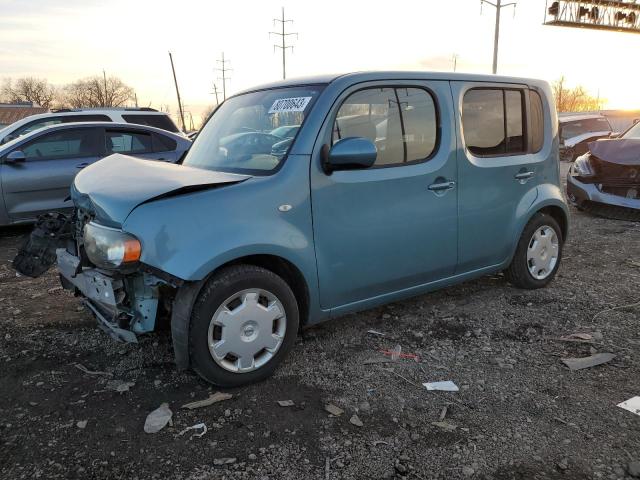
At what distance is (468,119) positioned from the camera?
3.92m

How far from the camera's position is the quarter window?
332 centimetres

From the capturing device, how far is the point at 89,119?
9.94 metres

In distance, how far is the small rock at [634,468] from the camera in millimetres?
2297

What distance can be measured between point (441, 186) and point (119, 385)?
2.58 m

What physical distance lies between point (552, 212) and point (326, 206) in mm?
2682

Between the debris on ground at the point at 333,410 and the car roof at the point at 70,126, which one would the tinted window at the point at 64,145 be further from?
the debris on ground at the point at 333,410

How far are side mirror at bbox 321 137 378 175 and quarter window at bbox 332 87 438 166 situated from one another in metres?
0.15

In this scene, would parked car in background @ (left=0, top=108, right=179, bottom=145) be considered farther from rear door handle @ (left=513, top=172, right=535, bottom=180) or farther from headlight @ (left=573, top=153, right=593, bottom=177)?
rear door handle @ (left=513, top=172, right=535, bottom=180)

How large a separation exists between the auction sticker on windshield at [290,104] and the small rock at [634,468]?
2631 millimetres

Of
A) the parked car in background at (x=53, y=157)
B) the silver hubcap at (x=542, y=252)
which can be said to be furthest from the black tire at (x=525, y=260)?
the parked car in background at (x=53, y=157)

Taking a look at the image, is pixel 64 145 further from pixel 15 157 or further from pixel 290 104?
pixel 290 104

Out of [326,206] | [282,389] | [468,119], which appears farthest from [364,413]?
[468,119]

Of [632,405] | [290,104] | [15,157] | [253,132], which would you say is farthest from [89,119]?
[632,405]

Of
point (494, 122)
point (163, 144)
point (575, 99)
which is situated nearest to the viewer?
point (494, 122)
